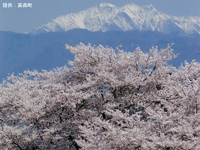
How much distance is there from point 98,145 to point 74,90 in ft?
14.6

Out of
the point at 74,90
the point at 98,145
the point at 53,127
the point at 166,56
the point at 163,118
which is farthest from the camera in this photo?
the point at 166,56

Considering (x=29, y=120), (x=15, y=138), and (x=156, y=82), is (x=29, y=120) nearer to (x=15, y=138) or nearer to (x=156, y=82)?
(x=15, y=138)

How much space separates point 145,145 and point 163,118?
134 centimetres

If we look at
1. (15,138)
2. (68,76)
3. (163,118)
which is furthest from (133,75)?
(15,138)

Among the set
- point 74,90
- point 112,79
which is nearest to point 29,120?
point 74,90

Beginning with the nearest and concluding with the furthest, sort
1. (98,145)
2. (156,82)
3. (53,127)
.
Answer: (98,145) → (53,127) → (156,82)

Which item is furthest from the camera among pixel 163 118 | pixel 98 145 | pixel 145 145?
pixel 98 145

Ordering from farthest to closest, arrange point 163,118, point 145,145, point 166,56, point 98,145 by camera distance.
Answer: point 166,56 < point 98,145 < point 163,118 < point 145,145

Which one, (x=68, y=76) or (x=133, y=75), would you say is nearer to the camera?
(x=133, y=75)

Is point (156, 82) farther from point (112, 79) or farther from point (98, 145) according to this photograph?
point (98, 145)

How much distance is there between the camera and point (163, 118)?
8.34 metres

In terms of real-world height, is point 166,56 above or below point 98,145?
above

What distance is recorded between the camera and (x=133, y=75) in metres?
14.1

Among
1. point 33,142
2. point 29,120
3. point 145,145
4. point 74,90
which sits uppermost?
point 74,90
